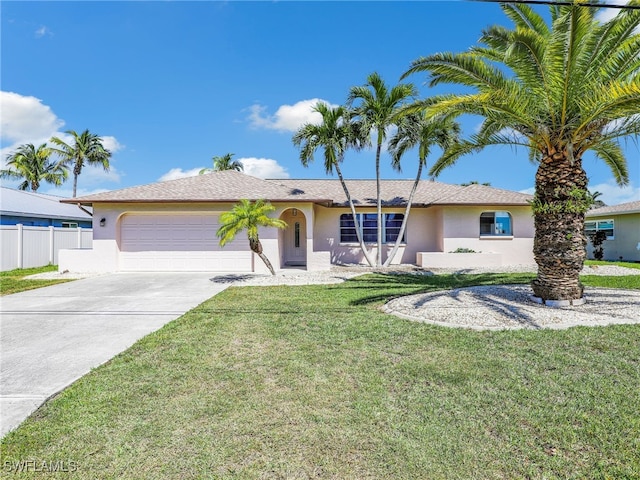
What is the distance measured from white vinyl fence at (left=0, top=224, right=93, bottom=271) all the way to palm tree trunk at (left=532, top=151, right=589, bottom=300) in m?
22.0

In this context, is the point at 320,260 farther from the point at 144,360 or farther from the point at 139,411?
the point at 139,411

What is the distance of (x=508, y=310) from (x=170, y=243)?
1363 cm

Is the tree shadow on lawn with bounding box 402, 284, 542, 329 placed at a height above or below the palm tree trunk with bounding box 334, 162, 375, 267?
below

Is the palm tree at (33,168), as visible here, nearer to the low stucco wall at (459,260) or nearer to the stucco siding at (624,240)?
the low stucco wall at (459,260)

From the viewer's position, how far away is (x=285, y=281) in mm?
12531

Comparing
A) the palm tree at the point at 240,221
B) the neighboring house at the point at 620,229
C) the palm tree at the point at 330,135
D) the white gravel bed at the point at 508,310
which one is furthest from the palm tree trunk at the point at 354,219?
the neighboring house at the point at 620,229

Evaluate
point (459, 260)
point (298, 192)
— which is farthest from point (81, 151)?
point (459, 260)

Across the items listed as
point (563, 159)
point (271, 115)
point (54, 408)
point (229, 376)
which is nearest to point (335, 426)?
point (229, 376)

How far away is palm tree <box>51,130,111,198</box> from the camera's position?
2900 centimetres

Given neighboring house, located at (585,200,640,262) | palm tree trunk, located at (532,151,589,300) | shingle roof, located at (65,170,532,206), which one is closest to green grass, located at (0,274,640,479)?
palm tree trunk, located at (532,151,589,300)

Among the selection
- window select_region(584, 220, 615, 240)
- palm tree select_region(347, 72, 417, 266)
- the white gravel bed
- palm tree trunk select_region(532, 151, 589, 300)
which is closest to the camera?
the white gravel bed

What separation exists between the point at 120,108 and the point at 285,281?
44.4ft

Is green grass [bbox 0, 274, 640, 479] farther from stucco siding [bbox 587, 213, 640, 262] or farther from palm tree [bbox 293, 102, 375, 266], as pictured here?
stucco siding [bbox 587, 213, 640, 262]

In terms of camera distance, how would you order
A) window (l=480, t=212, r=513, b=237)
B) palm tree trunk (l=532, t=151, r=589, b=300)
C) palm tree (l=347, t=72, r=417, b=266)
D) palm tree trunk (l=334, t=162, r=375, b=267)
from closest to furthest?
1. palm tree trunk (l=532, t=151, r=589, b=300)
2. palm tree (l=347, t=72, r=417, b=266)
3. palm tree trunk (l=334, t=162, r=375, b=267)
4. window (l=480, t=212, r=513, b=237)
